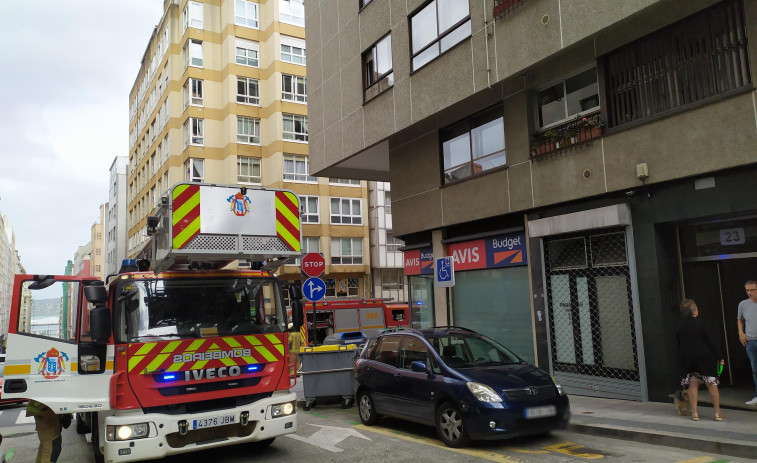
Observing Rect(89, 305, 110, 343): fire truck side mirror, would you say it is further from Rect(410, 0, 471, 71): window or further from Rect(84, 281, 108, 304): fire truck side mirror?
Rect(410, 0, 471, 71): window

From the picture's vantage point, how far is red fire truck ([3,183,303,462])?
6.25 m

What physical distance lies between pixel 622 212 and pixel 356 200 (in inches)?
1211

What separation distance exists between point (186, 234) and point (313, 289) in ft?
20.3

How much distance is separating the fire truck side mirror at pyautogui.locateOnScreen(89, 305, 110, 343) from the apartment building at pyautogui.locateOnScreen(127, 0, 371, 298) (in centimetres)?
3025

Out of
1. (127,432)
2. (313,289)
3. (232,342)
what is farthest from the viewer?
(313,289)

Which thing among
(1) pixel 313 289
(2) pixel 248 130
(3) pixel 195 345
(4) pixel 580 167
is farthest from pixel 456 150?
(2) pixel 248 130

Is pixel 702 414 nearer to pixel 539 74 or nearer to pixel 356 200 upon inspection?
pixel 539 74

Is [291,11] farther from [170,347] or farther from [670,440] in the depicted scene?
[670,440]

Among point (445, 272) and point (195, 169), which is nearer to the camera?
point (445, 272)

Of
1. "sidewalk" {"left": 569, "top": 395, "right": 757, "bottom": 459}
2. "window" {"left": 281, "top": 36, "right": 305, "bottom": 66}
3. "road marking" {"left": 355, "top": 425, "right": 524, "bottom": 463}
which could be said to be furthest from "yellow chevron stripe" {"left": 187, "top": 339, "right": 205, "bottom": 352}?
"window" {"left": 281, "top": 36, "right": 305, "bottom": 66}

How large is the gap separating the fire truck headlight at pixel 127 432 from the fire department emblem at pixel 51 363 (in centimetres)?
121

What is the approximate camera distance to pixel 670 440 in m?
7.07

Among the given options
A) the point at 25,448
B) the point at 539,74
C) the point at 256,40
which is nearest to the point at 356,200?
the point at 256,40

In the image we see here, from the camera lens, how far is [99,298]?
622 cm
